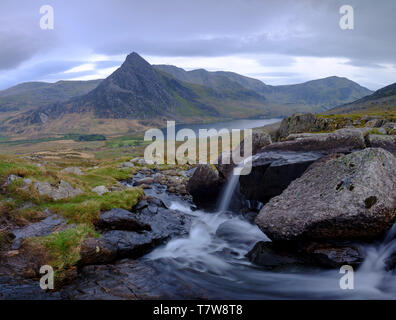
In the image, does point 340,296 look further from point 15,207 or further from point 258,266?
point 15,207

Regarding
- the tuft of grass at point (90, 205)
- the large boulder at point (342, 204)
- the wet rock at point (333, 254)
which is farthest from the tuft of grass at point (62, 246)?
the wet rock at point (333, 254)

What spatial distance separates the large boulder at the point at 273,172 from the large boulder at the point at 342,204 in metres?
3.90

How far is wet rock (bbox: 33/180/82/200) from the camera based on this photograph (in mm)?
19969

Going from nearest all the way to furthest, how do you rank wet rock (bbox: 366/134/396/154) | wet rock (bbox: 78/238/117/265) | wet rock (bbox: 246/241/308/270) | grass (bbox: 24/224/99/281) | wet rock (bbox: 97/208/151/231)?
grass (bbox: 24/224/99/281)
wet rock (bbox: 78/238/117/265)
wet rock (bbox: 246/241/308/270)
wet rock (bbox: 97/208/151/231)
wet rock (bbox: 366/134/396/154)

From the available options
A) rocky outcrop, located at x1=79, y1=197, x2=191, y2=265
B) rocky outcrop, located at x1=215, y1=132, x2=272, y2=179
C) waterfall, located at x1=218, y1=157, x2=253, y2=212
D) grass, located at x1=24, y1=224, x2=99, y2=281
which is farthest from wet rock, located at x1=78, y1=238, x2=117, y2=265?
rocky outcrop, located at x1=215, y1=132, x2=272, y2=179

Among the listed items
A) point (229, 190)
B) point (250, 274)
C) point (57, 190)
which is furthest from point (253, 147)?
point (57, 190)

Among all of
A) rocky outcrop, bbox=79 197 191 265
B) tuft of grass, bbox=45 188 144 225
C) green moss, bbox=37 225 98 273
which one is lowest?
rocky outcrop, bbox=79 197 191 265

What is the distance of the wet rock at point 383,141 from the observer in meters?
20.4

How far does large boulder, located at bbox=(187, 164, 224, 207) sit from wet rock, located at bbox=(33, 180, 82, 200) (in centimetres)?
1487

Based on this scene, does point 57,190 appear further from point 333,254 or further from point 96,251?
point 333,254

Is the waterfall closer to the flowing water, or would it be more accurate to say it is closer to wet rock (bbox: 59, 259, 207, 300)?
the flowing water

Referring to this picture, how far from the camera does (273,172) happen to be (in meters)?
22.1

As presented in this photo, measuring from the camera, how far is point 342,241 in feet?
47.4
